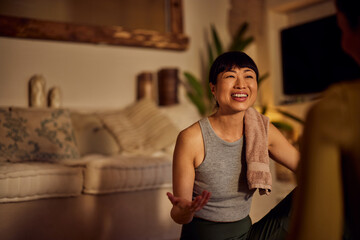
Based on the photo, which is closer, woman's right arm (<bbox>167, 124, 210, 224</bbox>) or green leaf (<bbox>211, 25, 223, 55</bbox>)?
woman's right arm (<bbox>167, 124, 210, 224</bbox>)

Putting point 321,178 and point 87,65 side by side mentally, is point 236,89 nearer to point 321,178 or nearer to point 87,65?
point 321,178

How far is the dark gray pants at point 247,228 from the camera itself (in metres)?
1.28

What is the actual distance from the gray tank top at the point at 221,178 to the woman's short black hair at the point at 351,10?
0.73 meters

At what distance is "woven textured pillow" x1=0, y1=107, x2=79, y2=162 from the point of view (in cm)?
251

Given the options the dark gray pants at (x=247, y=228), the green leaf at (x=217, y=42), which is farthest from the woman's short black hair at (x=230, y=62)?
the green leaf at (x=217, y=42)

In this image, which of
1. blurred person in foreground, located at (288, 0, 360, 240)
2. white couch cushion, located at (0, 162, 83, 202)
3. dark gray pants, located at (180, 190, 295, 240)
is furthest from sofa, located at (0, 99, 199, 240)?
blurred person in foreground, located at (288, 0, 360, 240)

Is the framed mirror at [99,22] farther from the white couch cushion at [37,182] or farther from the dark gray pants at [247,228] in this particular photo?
the dark gray pants at [247,228]

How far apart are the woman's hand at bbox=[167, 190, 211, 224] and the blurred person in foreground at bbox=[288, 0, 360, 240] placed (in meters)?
0.33

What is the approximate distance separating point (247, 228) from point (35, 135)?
1.72m

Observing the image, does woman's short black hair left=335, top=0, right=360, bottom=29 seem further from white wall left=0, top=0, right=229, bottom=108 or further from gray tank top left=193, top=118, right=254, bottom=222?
white wall left=0, top=0, right=229, bottom=108

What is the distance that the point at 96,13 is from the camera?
12.1ft

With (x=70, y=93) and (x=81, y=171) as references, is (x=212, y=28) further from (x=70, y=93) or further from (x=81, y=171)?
(x=81, y=171)

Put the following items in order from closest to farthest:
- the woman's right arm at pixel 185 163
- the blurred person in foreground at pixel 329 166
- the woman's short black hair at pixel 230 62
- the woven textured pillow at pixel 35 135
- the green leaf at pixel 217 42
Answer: the blurred person in foreground at pixel 329 166, the woman's right arm at pixel 185 163, the woman's short black hair at pixel 230 62, the woven textured pillow at pixel 35 135, the green leaf at pixel 217 42

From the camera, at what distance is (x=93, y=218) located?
2230mm
